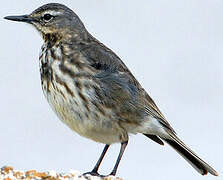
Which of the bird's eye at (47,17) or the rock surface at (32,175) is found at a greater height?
the bird's eye at (47,17)

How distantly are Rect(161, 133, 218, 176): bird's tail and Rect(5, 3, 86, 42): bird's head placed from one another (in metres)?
1.93

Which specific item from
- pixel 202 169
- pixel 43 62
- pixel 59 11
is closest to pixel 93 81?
pixel 43 62

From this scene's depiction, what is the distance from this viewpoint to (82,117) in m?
8.23

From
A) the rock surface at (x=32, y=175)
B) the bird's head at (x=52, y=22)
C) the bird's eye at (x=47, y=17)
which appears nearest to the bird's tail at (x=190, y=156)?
the bird's head at (x=52, y=22)

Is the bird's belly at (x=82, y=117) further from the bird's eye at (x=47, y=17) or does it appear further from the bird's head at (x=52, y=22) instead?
the bird's eye at (x=47, y=17)

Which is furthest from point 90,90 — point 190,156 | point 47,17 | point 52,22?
point 190,156

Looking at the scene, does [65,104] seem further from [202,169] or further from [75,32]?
[202,169]

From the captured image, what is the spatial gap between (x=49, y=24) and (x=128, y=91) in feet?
4.75

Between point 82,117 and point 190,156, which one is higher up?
point 82,117

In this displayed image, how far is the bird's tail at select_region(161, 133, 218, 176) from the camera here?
9041 mm

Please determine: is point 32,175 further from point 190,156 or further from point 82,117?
point 190,156

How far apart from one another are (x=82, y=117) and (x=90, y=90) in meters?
0.36

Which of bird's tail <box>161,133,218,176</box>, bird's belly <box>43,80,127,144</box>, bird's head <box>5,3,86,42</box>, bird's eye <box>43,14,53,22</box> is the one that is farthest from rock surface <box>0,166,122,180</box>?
bird's eye <box>43,14,53,22</box>

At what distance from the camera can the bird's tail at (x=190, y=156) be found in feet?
29.7
